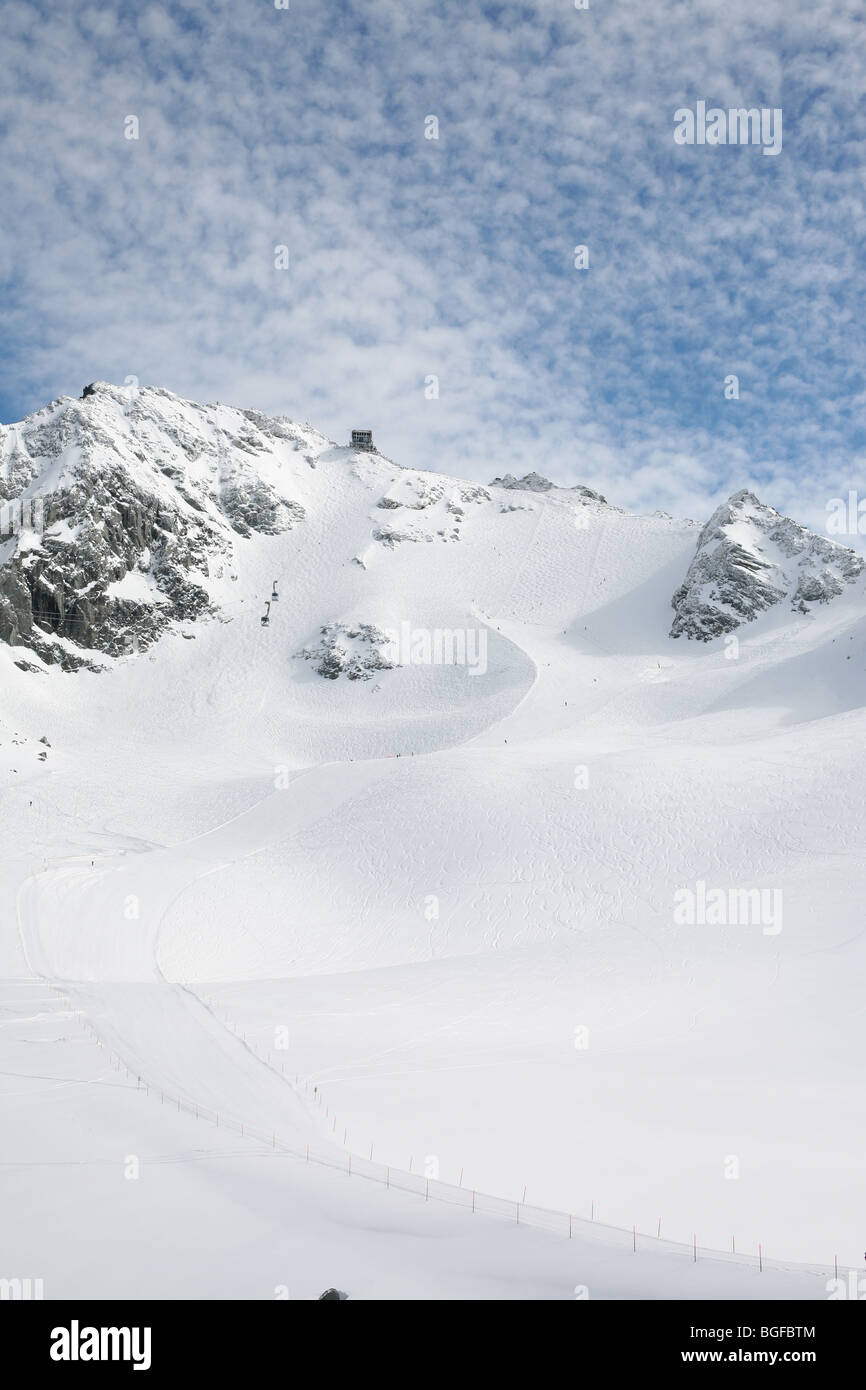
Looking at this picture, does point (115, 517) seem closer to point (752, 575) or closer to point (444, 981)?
point (752, 575)

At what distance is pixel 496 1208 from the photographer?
13.7 m

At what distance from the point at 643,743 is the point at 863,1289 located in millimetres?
47424

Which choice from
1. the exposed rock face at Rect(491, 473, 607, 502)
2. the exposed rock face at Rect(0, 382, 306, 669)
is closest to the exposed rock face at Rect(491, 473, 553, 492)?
the exposed rock face at Rect(491, 473, 607, 502)

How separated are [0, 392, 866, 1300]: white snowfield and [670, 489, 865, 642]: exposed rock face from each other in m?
8.56

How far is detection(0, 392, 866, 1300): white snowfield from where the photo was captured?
12.8 metres

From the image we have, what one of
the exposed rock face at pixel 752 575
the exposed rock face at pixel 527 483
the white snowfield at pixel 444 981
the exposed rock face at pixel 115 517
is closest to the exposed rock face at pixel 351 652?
the white snowfield at pixel 444 981

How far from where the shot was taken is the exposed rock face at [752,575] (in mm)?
91625

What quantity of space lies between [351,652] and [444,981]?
6387cm

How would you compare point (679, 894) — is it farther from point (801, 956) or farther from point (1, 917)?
point (1, 917)

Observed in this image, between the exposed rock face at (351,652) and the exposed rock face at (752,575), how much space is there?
35.9m

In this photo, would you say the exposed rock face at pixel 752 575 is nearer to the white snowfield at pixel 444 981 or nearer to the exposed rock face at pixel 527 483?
the white snowfield at pixel 444 981

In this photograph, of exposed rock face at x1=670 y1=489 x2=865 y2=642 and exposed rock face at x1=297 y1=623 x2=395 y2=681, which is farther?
exposed rock face at x1=670 y1=489 x2=865 y2=642

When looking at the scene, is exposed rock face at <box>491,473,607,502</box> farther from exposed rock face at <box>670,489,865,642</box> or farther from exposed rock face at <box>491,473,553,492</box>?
exposed rock face at <box>670,489,865,642</box>

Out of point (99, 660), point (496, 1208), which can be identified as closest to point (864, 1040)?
point (496, 1208)
